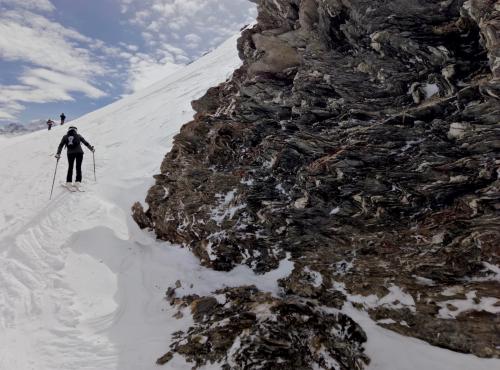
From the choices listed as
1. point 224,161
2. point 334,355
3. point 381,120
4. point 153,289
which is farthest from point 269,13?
point 334,355

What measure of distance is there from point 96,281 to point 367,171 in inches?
310

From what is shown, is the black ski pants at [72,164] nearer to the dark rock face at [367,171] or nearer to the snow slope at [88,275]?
the snow slope at [88,275]

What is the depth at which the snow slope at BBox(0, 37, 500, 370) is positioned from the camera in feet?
24.2

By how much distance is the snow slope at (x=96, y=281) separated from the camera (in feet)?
24.2

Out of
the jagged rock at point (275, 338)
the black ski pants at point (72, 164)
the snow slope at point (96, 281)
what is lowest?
the jagged rock at point (275, 338)

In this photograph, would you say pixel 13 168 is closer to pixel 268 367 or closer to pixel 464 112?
pixel 268 367

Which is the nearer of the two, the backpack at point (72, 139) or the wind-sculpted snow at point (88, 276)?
the wind-sculpted snow at point (88, 276)

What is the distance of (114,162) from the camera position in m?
18.0

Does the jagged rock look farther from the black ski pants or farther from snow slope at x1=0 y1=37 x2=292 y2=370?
the black ski pants

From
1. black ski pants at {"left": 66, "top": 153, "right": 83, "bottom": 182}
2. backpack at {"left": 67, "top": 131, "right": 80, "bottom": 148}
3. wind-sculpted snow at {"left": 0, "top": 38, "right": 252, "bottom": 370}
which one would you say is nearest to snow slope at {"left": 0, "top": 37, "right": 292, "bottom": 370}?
wind-sculpted snow at {"left": 0, "top": 38, "right": 252, "bottom": 370}

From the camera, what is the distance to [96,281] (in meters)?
9.94

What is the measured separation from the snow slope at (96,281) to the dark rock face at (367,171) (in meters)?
0.53

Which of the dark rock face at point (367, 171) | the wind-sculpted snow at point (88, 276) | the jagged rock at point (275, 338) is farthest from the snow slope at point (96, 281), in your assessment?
the dark rock face at point (367, 171)

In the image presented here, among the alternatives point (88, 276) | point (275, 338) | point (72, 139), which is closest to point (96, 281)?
point (88, 276)
